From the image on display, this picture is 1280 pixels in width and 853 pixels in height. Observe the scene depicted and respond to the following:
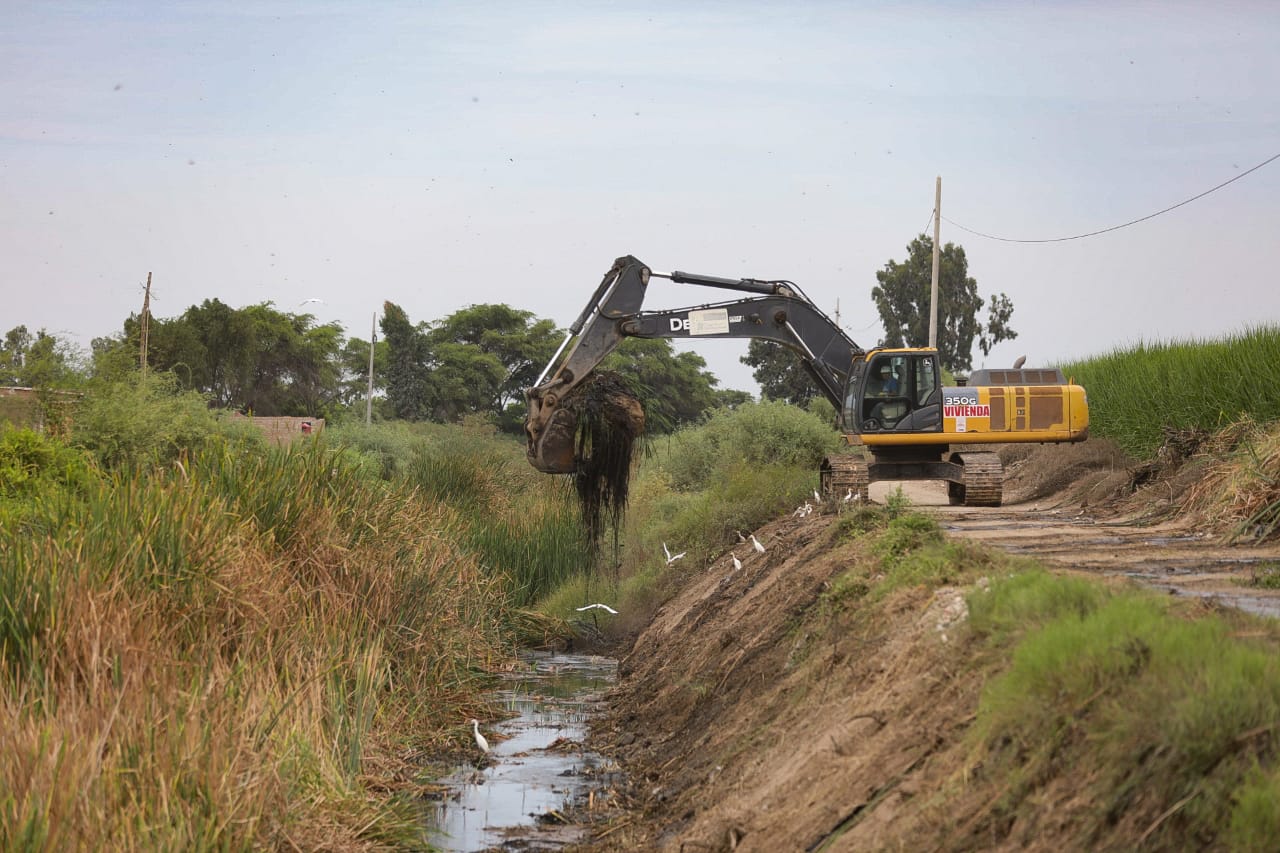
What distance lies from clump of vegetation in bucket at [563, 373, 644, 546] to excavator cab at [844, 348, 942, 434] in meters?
3.81

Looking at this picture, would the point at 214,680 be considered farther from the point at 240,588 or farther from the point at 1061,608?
the point at 1061,608

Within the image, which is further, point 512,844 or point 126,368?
point 126,368

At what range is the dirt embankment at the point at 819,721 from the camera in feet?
20.3

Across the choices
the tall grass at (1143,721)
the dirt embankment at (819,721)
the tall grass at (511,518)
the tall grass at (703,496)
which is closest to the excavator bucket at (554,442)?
the tall grass at (511,518)

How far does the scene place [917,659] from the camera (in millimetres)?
7961

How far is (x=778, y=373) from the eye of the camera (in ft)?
216

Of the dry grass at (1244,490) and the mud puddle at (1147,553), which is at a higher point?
the dry grass at (1244,490)

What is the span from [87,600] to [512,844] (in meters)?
3.50

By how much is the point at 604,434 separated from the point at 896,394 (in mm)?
4933

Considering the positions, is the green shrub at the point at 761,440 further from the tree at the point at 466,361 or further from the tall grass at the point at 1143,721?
the tree at the point at 466,361

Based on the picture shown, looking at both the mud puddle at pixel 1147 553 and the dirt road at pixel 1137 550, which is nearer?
the mud puddle at pixel 1147 553

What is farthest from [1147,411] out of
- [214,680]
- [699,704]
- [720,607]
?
[214,680]

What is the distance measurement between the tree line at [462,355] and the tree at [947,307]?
0.05 m

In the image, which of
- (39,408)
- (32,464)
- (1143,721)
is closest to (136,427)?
(32,464)
